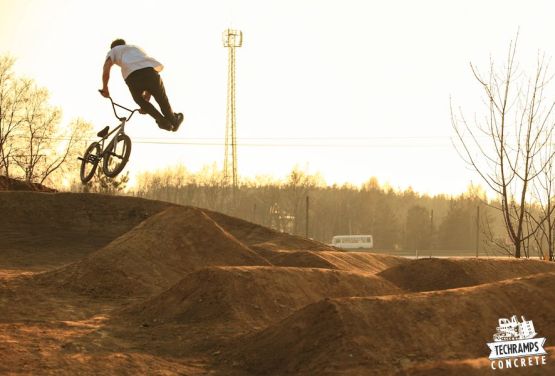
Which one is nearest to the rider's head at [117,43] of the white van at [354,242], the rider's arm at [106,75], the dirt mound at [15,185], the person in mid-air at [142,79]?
the person in mid-air at [142,79]

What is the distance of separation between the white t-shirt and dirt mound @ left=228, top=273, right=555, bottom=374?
4.82m

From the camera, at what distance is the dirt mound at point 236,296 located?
16.3 m

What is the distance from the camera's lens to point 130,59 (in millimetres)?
13781

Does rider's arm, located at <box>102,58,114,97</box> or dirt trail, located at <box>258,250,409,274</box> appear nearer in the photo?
rider's arm, located at <box>102,58,114,97</box>

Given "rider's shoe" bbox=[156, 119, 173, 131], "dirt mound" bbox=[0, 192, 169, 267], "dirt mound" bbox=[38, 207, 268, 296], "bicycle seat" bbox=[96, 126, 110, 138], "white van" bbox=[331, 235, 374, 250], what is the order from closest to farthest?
"rider's shoe" bbox=[156, 119, 173, 131]
"bicycle seat" bbox=[96, 126, 110, 138]
"dirt mound" bbox=[38, 207, 268, 296]
"dirt mound" bbox=[0, 192, 169, 267]
"white van" bbox=[331, 235, 374, 250]

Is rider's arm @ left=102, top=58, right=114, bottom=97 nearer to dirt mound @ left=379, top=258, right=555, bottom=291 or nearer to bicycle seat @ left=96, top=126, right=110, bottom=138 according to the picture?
bicycle seat @ left=96, top=126, right=110, bottom=138

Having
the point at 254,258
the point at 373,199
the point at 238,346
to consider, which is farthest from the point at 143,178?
the point at 238,346

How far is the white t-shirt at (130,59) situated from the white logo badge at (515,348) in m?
7.00

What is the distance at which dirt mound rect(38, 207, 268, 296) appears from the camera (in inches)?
803

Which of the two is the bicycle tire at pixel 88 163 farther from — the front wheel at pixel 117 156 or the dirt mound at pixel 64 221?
the dirt mound at pixel 64 221

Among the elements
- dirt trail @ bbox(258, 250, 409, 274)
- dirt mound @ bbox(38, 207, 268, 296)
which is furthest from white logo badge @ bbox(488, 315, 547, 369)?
dirt trail @ bbox(258, 250, 409, 274)

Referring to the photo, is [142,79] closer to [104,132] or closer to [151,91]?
[151,91]

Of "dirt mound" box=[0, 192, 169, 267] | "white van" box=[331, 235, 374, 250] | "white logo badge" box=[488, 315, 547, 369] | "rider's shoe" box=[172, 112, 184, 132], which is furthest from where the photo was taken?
"white van" box=[331, 235, 374, 250]

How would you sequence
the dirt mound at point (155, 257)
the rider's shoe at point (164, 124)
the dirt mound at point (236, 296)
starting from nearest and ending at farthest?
the rider's shoe at point (164, 124) < the dirt mound at point (236, 296) < the dirt mound at point (155, 257)
